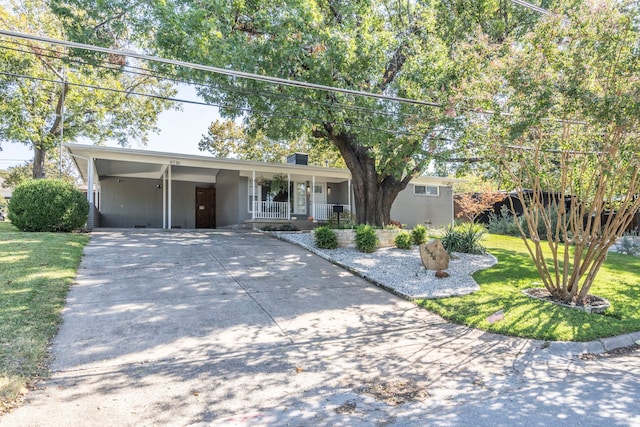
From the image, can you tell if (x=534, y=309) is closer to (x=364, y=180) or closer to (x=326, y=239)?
(x=326, y=239)

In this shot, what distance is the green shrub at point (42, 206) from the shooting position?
468 inches

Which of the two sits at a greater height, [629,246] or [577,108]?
[577,108]

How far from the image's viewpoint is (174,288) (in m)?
7.12

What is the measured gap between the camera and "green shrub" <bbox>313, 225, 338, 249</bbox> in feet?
40.2

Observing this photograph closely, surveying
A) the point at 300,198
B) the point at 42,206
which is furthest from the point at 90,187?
the point at 300,198

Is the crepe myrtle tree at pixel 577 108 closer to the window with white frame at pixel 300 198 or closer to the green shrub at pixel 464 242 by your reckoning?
the green shrub at pixel 464 242

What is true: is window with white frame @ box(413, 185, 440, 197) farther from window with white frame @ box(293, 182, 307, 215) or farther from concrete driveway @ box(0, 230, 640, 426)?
concrete driveway @ box(0, 230, 640, 426)

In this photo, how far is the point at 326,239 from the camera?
12.3 meters

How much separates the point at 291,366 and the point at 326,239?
7.95 metres

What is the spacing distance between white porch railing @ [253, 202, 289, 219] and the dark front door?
4.89m

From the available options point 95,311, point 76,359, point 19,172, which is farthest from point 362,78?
point 19,172

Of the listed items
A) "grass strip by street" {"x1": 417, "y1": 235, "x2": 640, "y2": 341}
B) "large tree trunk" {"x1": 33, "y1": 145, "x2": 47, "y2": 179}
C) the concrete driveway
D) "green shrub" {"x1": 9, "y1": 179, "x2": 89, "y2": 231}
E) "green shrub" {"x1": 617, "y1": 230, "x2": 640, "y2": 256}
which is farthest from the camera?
"large tree trunk" {"x1": 33, "y1": 145, "x2": 47, "y2": 179}

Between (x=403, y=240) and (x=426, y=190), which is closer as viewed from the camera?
(x=403, y=240)

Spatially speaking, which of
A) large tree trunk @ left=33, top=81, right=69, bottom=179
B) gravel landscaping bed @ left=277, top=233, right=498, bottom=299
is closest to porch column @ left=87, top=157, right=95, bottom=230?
gravel landscaping bed @ left=277, top=233, right=498, bottom=299
